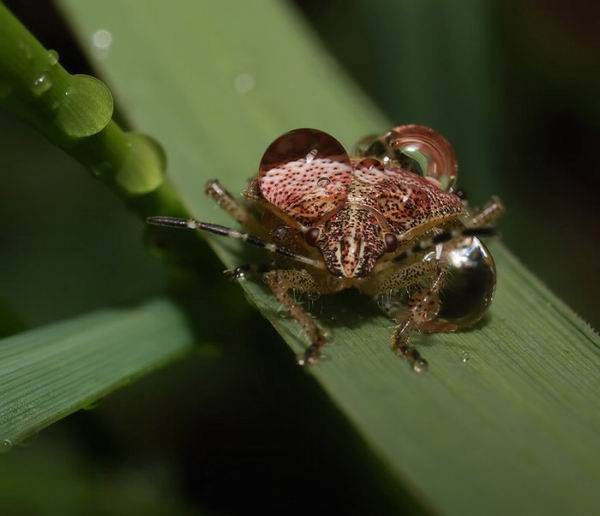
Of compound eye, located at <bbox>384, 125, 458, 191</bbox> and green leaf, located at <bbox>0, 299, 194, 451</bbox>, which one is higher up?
green leaf, located at <bbox>0, 299, 194, 451</bbox>

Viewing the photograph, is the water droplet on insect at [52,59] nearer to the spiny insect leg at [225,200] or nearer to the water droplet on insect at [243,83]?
the spiny insect leg at [225,200]

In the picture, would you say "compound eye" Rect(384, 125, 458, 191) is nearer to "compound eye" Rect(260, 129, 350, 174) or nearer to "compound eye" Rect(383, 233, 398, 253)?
"compound eye" Rect(260, 129, 350, 174)

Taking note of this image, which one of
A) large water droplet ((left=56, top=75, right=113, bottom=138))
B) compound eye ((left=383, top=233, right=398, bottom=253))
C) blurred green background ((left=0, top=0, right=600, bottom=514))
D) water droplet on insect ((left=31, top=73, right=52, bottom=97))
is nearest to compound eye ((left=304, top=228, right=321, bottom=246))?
compound eye ((left=383, top=233, right=398, bottom=253))

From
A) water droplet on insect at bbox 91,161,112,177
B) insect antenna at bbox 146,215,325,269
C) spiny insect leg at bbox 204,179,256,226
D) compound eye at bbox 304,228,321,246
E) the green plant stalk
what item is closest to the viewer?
the green plant stalk

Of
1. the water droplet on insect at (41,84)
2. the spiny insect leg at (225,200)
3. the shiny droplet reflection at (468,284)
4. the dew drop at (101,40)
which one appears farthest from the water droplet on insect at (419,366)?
the dew drop at (101,40)

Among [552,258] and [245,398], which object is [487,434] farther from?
[552,258]

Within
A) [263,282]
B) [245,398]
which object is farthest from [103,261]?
[263,282]
